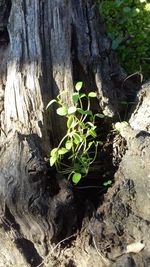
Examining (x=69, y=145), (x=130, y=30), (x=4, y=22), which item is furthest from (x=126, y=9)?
(x=69, y=145)

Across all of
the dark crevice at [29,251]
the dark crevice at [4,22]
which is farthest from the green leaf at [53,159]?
the dark crevice at [4,22]

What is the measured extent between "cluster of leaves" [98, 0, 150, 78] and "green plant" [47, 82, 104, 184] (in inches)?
30.9

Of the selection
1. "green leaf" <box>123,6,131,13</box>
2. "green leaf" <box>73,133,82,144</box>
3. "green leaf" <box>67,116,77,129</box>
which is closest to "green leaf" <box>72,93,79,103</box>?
"green leaf" <box>67,116,77,129</box>

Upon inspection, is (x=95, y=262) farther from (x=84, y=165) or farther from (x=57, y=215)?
(x=84, y=165)

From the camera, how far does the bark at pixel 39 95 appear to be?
2.72 metres

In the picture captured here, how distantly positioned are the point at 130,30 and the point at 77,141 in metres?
1.53

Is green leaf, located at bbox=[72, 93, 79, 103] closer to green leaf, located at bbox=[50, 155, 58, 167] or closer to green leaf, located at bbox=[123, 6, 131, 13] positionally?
green leaf, located at bbox=[50, 155, 58, 167]

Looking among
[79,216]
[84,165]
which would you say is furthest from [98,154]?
[79,216]

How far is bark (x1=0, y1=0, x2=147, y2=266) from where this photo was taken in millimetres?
2723

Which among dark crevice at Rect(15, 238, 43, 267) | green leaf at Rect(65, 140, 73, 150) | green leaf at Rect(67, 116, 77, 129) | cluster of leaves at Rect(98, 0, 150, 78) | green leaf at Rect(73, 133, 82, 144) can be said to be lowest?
dark crevice at Rect(15, 238, 43, 267)

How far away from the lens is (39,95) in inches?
119

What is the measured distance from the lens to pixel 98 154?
318 cm

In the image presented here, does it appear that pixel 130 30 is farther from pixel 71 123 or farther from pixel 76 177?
pixel 76 177

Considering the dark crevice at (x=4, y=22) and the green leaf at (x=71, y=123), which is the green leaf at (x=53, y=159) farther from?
the dark crevice at (x=4, y=22)
